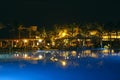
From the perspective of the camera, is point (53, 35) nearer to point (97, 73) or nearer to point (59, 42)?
point (59, 42)

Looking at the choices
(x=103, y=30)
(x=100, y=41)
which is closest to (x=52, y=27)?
(x=103, y=30)

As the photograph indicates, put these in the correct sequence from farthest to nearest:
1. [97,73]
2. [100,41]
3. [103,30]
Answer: [103,30] < [100,41] < [97,73]

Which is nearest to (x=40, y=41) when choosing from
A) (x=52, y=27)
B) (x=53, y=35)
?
(x=53, y=35)

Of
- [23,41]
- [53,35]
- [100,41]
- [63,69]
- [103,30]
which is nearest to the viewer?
[63,69]

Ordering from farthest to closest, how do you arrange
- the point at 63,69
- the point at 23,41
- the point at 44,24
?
the point at 44,24 < the point at 23,41 < the point at 63,69

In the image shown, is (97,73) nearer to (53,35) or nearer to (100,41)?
(100,41)

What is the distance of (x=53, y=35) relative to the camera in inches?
1454

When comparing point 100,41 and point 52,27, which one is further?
point 52,27

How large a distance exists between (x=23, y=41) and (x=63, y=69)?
17.1 meters

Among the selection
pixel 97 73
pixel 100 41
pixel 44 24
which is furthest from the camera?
pixel 44 24

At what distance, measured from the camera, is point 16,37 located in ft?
112

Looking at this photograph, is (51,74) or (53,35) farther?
(53,35)

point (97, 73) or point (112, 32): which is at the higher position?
point (112, 32)

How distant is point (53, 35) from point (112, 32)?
8.70 m
